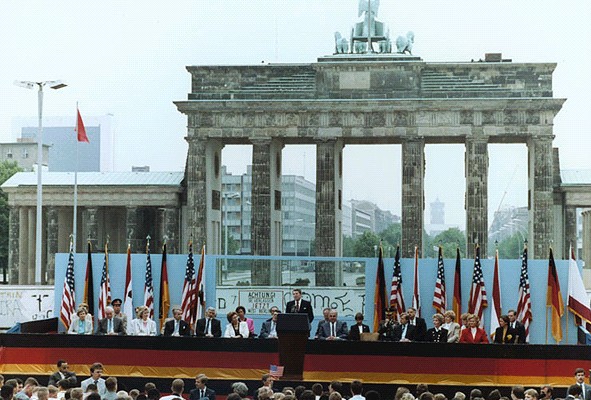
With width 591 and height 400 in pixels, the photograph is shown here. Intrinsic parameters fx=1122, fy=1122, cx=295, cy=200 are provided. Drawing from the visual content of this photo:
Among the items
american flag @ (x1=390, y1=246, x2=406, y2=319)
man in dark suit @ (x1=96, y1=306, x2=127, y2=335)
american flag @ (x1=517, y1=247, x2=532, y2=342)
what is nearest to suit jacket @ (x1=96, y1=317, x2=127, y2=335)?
man in dark suit @ (x1=96, y1=306, x2=127, y2=335)

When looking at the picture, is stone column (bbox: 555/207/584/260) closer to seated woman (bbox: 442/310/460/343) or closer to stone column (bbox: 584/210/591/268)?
stone column (bbox: 584/210/591/268)

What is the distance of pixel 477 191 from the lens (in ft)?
210

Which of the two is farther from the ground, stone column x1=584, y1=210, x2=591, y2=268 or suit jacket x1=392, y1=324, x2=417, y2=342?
stone column x1=584, y1=210, x2=591, y2=268

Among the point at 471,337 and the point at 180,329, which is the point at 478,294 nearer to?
the point at 471,337

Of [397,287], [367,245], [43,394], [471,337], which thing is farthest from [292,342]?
[367,245]

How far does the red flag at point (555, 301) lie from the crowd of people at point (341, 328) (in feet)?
7.65

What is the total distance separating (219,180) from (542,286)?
43.1m

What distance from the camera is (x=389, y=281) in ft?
99.2

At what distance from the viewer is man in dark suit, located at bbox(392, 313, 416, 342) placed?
25.2 m

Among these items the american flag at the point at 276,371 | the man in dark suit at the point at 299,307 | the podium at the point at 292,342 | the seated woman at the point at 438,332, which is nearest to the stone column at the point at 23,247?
the man in dark suit at the point at 299,307

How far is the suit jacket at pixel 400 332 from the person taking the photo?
25.2m

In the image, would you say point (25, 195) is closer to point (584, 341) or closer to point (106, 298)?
point (106, 298)

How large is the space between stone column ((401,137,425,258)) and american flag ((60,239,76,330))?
36.3m

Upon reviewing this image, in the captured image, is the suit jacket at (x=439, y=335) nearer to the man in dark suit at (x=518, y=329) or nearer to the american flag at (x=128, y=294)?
the man in dark suit at (x=518, y=329)
